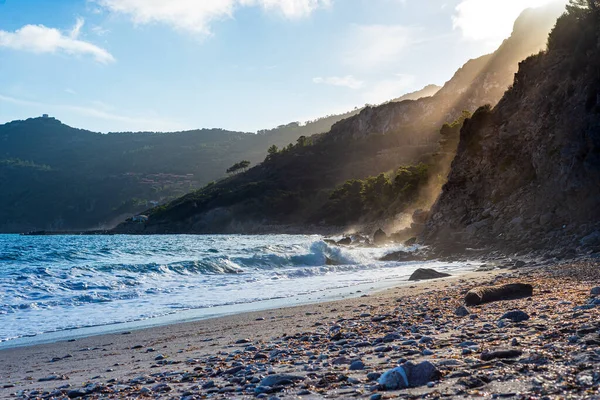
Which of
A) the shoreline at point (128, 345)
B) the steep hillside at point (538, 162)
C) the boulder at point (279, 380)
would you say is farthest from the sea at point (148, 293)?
the boulder at point (279, 380)

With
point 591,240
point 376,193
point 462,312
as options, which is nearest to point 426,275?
point 591,240

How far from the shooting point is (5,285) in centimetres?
1362

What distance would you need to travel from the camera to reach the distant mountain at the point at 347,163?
96875 mm

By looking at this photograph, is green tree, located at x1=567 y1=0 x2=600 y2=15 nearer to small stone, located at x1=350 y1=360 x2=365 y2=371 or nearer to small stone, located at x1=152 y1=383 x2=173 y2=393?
small stone, located at x1=350 y1=360 x2=365 y2=371

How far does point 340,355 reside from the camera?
5.10m

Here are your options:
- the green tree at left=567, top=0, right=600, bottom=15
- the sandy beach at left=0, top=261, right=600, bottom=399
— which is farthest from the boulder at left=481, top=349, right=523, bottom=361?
the green tree at left=567, top=0, right=600, bottom=15

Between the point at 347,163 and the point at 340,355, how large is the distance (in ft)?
391

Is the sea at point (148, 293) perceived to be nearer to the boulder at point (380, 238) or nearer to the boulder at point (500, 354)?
the boulder at point (500, 354)

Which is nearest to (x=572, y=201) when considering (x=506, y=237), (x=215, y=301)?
(x=506, y=237)

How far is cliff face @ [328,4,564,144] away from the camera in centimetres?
10111

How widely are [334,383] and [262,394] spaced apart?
→ 0.56 metres

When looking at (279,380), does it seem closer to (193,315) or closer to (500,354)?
(500,354)

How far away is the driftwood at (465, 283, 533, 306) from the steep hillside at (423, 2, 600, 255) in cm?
923

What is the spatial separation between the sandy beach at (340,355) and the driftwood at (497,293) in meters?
0.26
